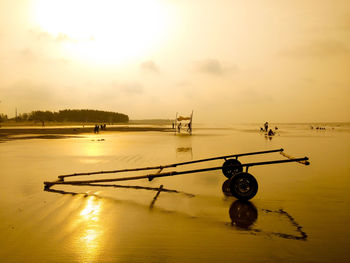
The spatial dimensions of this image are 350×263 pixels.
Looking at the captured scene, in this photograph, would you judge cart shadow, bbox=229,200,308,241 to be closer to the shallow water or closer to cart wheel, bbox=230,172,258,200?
the shallow water

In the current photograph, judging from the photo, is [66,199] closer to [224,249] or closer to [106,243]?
[106,243]

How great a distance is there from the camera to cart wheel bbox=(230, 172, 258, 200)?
Answer: 22.3 feet

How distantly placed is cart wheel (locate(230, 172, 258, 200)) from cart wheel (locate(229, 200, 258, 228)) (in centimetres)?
20

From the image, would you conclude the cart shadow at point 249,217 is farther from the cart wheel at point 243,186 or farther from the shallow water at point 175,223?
the cart wheel at point 243,186

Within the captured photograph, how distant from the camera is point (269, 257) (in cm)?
395

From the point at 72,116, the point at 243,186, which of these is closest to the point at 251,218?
Result: the point at 243,186

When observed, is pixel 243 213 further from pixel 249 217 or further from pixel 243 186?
pixel 243 186

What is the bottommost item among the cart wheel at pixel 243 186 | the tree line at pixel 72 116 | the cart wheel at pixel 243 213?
the cart wheel at pixel 243 213

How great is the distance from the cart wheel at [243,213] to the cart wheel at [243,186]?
0.20m

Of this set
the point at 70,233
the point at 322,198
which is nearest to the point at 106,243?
the point at 70,233

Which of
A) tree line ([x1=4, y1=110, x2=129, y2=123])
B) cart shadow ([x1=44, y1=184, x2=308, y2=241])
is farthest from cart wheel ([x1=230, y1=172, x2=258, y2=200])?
tree line ([x1=4, y1=110, x2=129, y2=123])

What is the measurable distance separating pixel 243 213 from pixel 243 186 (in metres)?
1.07

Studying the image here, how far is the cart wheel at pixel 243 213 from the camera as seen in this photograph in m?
5.39

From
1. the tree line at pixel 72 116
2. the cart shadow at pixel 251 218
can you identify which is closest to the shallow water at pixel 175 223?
the cart shadow at pixel 251 218
